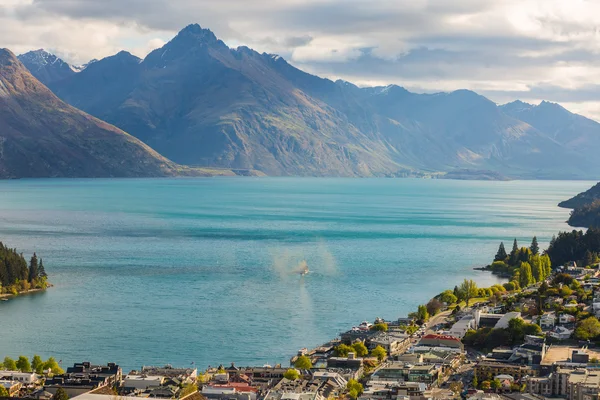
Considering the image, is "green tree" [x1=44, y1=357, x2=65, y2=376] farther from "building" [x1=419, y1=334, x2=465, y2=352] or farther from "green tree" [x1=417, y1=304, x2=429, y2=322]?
"green tree" [x1=417, y1=304, x2=429, y2=322]

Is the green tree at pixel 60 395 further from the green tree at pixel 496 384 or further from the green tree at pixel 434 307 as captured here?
the green tree at pixel 434 307

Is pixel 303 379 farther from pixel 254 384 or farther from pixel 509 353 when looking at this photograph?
pixel 509 353

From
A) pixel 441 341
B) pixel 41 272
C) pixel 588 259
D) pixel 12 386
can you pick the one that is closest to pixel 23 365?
pixel 12 386

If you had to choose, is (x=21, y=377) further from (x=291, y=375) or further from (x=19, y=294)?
(x=19, y=294)

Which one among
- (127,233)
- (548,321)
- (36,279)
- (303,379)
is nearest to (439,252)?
(127,233)

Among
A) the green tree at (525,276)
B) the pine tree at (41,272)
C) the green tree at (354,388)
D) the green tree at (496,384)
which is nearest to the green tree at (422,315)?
the green tree at (525,276)

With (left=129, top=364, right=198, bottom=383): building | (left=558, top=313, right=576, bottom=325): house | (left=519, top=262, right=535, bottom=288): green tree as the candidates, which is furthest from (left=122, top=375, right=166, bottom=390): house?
(left=519, top=262, right=535, bottom=288): green tree
